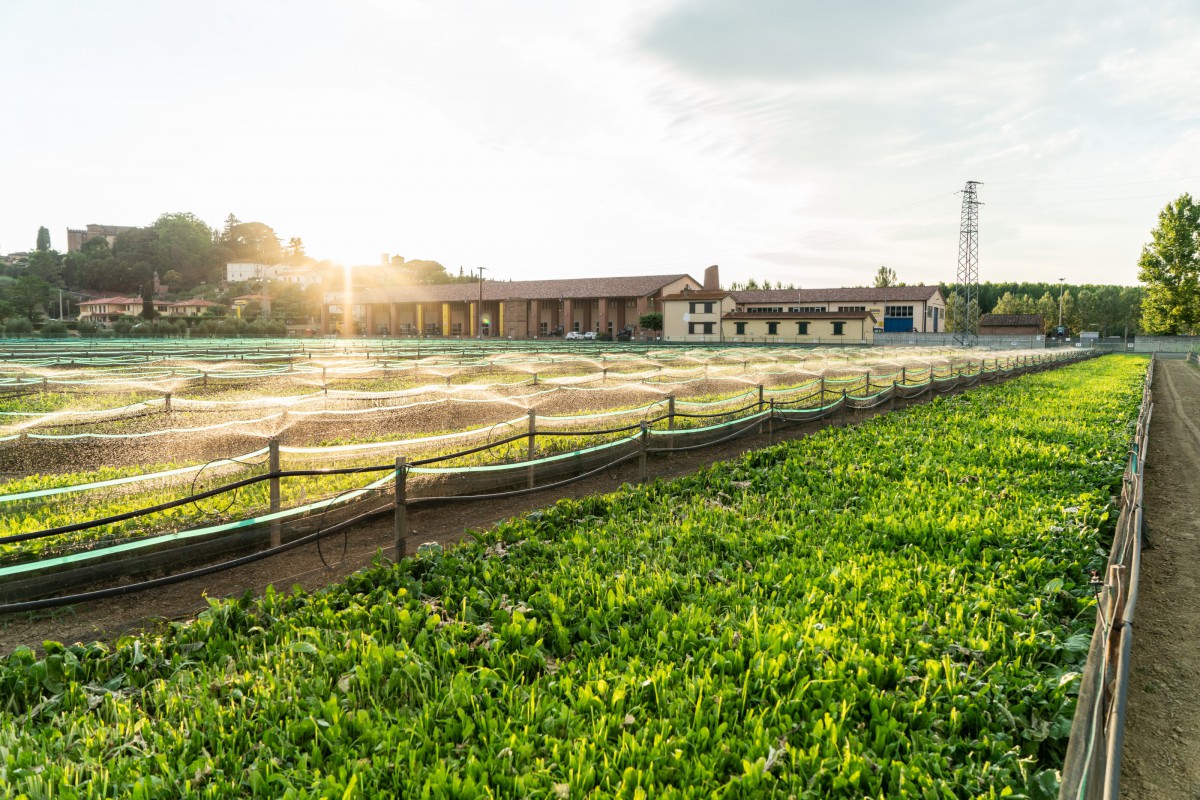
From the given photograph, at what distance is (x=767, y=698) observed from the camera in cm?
400

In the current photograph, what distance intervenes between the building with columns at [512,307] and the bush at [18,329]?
33.7 metres

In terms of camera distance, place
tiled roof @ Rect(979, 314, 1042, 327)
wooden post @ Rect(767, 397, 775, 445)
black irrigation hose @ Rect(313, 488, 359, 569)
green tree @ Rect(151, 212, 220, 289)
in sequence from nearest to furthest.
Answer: black irrigation hose @ Rect(313, 488, 359, 569) → wooden post @ Rect(767, 397, 775, 445) → tiled roof @ Rect(979, 314, 1042, 327) → green tree @ Rect(151, 212, 220, 289)

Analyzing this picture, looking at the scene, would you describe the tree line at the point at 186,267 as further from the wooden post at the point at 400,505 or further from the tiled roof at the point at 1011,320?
the wooden post at the point at 400,505

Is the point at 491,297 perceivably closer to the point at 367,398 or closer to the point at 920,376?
the point at 920,376

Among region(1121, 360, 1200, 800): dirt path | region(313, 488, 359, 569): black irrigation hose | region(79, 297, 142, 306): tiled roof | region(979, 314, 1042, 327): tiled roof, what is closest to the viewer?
region(1121, 360, 1200, 800): dirt path

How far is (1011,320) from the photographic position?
98062 millimetres

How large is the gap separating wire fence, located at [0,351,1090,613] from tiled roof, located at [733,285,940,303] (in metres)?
69.0

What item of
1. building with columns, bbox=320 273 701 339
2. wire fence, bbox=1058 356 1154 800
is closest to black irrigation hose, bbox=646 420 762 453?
wire fence, bbox=1058 356 1154 800

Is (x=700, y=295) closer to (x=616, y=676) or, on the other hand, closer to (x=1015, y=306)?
(x=1015, y=306)

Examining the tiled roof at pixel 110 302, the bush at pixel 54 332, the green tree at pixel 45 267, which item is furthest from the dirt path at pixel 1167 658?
the green tree at pixel 45 267

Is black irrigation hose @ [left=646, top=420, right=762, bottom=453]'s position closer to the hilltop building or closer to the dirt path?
the dirt path

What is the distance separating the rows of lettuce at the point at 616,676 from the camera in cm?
331

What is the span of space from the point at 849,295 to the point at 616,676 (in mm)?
79226

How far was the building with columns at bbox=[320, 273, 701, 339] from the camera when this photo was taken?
76.3 metres
